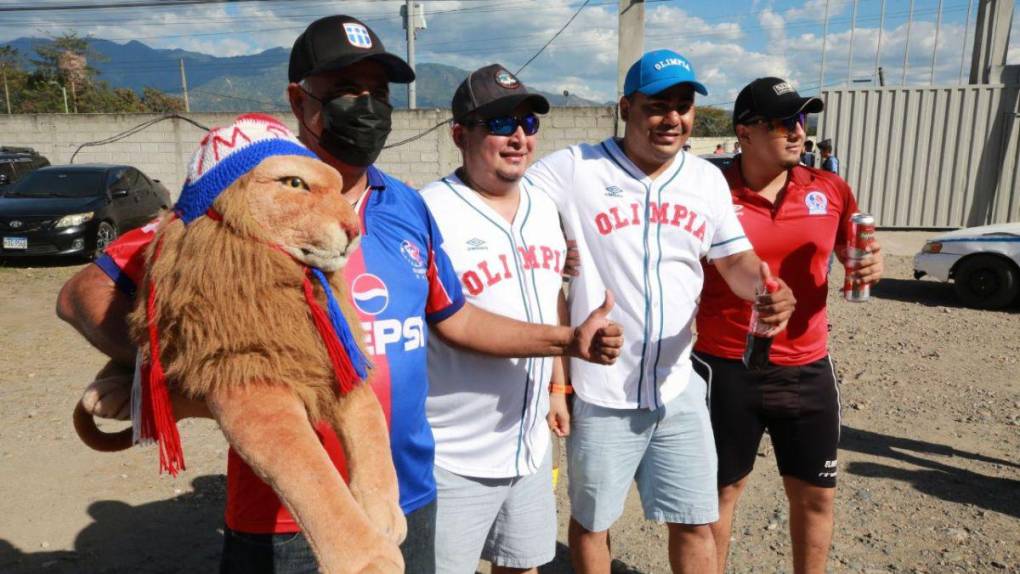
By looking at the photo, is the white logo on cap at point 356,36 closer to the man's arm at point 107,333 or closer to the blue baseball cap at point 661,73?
the man's arm at point 107,333

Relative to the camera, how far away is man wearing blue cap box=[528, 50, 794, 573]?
267 cm

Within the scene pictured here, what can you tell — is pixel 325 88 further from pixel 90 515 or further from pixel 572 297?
pixel 90 515

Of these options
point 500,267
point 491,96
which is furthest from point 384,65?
point 500,267

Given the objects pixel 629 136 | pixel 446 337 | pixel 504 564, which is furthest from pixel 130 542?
pixel 629 136

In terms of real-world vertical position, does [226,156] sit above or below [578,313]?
above

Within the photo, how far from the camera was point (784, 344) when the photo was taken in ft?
9.90

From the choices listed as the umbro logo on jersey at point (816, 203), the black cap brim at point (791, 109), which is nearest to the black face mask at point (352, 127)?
the black cap brim at point (791, 109)

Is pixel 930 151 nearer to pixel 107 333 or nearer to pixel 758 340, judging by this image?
pixel 758 340

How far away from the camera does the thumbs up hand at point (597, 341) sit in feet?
7.20

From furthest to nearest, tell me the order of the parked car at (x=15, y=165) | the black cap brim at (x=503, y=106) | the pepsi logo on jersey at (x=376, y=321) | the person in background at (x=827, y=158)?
1. the parked car at (x=15, y=165)
2. the person in background at (x=827, y=158)
3. the black cap brim at (x=503, y=106)
4. the pepsi logo on jersey at (x=376, y=321)

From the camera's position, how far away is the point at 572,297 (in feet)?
8.97

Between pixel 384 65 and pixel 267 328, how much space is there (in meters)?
0.86

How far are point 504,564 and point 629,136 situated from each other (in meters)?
1.67

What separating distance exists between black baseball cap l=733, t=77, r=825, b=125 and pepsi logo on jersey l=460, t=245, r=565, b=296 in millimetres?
1186
